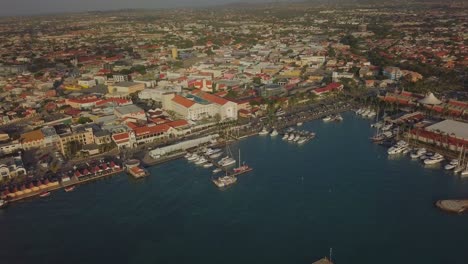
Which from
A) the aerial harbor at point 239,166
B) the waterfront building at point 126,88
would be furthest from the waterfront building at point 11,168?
the waterfront building at point 126,88

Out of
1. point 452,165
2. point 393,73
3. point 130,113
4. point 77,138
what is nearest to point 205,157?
point 77,138

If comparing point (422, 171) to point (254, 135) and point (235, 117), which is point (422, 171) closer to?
point (254, 135)

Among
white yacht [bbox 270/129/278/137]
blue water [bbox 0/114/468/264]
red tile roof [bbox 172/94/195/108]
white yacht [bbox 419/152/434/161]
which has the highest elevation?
red tile roof [bbox 172/94/195/108]

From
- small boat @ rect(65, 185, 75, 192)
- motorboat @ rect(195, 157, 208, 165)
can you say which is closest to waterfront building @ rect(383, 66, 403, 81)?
motorboat @ rect(195, 157, 208, 165)

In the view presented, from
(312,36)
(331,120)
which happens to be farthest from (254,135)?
(312,36)

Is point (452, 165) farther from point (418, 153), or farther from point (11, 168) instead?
point (11, 168)

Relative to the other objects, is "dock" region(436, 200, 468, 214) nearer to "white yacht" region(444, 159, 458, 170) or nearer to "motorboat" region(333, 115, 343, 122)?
"white yacht" region(444, 159, 458, 170)
